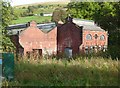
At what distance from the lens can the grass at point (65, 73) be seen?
16.3 feet

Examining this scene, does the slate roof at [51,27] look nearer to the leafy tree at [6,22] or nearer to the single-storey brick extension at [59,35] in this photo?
the single-storey brick extension at [59,35]

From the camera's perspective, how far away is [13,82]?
4.98 m

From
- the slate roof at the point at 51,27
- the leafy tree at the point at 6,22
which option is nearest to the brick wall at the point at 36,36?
the slate roof at the point at 51,27

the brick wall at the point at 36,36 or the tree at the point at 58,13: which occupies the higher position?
the tree at the point at 58,13

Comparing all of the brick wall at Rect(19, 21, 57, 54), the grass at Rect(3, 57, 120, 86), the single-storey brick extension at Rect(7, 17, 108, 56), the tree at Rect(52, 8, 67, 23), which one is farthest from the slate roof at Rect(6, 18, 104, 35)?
the grass at Rect(3, 57, 120, 86)

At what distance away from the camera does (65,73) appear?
222 inches

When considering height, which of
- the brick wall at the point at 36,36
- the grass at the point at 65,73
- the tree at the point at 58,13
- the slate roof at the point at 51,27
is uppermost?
the tree at the point at 58,13

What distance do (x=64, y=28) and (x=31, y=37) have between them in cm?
245

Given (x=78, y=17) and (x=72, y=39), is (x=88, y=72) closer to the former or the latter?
(x=78, y=17)

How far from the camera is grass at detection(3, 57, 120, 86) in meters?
4.97

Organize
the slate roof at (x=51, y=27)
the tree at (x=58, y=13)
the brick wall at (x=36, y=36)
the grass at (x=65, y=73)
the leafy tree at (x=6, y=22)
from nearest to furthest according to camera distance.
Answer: the grass at (x=65, y=73) → the tree at (x=58, y=13) → the leafy tree at (x=6, y=22) → the slate roof at (x=51, y=27) → the brick wall at (x=36, y=36)

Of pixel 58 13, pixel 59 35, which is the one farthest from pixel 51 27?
pixel 58 13

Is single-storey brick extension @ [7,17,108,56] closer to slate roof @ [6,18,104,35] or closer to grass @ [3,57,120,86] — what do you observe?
slate roof @ [6,18,104,35]

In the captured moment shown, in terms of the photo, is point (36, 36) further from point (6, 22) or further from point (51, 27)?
point (6, 22)
